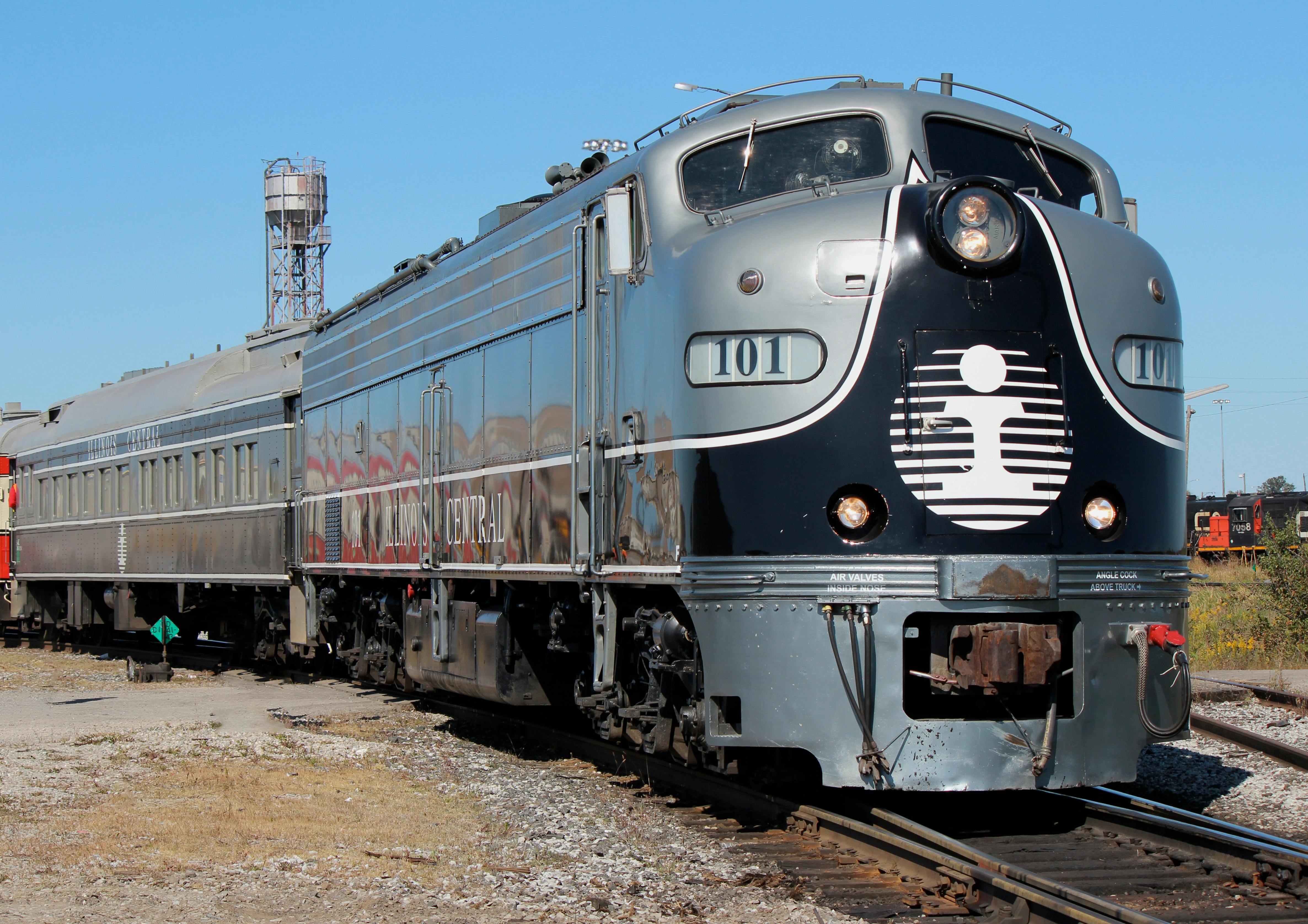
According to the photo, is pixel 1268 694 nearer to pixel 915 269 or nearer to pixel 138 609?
pixel 915 269

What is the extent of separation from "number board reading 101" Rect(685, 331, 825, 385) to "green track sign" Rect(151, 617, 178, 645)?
45.8 ft

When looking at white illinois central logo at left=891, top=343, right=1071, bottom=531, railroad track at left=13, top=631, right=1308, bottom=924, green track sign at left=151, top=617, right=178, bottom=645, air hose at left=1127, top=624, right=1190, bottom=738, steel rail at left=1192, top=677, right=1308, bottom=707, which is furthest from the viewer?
green track sign at left=151, top=617, right=178, bottom=645

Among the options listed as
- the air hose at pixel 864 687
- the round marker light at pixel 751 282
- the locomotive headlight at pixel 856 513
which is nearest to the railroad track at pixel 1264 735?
the air hose at pixel 864 687

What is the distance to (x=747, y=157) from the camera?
27.2 ft

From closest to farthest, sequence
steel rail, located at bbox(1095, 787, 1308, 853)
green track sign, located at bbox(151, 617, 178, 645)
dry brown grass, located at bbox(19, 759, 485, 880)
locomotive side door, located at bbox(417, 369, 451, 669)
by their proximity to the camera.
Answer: steel rail, located at bbox(1095, 787, 1308, 853) → dry brown grass, located at bbox(19, 759, 485, 880) → locomotive side door, located at bbox(417, 369, 451, 669) → green track sign, located at bbox(151, 617, 178, 645)

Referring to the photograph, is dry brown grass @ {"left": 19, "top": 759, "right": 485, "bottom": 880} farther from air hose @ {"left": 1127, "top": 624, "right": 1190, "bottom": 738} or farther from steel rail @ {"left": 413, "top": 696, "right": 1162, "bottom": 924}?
air hose @ {"left": 1127, "top": 624, "right": 1190, "bottom": 738}

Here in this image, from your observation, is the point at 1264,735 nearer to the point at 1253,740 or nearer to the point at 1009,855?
the point at 1253,740

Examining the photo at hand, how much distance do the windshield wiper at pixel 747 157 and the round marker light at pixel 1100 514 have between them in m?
2.68

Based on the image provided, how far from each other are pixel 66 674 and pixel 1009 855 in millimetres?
16962

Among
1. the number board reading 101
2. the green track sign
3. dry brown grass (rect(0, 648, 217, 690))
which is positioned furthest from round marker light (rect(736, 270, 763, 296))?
the green track sign

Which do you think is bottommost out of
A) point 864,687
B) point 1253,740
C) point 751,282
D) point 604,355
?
point 1253,740

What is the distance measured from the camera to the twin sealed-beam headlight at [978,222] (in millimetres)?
7395

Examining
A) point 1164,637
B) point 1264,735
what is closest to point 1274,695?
point 1264,735

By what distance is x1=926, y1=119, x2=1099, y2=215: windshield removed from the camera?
830 centimetres
